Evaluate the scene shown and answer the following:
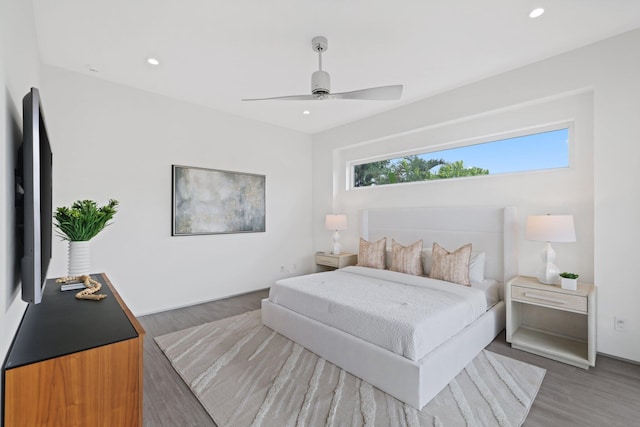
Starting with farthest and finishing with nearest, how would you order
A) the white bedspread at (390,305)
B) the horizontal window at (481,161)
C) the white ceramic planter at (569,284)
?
the horizontal window at (481,161) < the white ceramic planter at (569,284) < the white bedspread at (390,305)

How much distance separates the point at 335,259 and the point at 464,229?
6.58ft

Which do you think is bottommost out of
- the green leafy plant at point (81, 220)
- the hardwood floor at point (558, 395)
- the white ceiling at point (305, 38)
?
the hardwood floor at point (558, 395)

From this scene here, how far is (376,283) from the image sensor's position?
3234mm

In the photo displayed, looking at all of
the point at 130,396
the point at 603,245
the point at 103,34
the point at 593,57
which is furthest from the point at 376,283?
the point at 103,34

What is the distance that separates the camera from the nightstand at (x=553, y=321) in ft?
8.13

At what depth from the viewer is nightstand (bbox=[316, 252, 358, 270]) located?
4758mm

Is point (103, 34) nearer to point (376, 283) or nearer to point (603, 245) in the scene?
point (376, 283)

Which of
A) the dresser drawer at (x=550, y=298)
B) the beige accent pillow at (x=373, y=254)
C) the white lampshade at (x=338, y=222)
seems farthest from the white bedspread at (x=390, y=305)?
the white lampshade at (x=338, y=222)

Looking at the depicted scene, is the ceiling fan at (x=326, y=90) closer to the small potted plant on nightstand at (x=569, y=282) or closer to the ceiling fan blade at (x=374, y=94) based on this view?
the ceiling fan blade at (x=374, y=94)

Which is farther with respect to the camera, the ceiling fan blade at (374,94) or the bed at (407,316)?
the ceiling fan blade at (374,94)

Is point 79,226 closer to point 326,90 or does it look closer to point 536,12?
point 326,90

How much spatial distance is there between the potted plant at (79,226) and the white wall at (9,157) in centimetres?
67

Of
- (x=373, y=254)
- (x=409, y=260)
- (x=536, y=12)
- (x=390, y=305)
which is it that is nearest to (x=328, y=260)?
(x=373, y=254)

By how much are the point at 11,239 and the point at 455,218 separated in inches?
153
